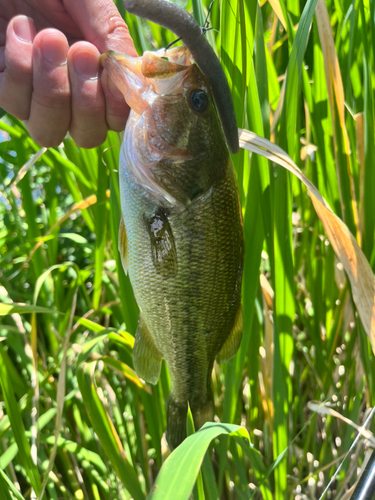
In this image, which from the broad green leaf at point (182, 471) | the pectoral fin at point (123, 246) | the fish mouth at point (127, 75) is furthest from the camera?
the pectoral fin at point (123, 246)

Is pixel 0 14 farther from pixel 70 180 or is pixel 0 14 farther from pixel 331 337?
pixel 331 337

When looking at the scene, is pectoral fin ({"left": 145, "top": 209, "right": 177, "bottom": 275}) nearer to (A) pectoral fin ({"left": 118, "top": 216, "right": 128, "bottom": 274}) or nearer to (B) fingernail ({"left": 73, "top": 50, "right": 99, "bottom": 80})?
(A) pectoral fin ({"left": 118, "top": 216, "right": 128, "bottom": 274})

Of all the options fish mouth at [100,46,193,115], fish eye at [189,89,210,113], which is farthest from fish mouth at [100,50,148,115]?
fish eye at [189,89,210,113]

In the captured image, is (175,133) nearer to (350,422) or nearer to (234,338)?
(234,338)

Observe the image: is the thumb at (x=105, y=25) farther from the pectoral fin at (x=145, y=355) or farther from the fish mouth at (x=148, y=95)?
the pectoral fin at (x=145, y=355)

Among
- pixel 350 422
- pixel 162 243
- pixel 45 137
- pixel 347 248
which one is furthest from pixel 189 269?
pixel 350 422

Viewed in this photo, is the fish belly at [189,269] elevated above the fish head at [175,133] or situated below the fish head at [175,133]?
below

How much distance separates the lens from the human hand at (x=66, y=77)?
34.8 inches

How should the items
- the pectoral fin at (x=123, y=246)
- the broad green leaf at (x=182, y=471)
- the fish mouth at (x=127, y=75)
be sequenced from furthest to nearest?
the pectoral fin at (x=123, y=246), the fish mouth at (x=127, y=75), the broad green leaf at (x=182, y=471)

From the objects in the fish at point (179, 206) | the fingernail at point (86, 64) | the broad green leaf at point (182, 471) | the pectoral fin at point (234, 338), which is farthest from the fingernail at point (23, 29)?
the broad green leaf at point (182, 471)

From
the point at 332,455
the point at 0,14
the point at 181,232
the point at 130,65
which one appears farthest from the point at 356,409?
the point at 0,14

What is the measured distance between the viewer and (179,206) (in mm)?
878

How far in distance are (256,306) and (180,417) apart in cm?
38

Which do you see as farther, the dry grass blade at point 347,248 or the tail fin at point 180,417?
the tail fin at point 180,417
